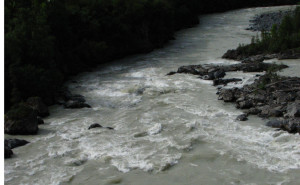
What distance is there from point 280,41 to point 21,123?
19.7m

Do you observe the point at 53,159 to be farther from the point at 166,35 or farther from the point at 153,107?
the point at 166,35

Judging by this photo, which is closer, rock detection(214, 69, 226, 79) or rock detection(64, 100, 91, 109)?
rock detection(64, 100, 91, 109)

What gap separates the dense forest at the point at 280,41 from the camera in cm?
2605

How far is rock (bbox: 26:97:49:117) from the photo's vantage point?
1678 centimetres

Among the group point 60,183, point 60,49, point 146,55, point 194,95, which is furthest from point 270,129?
point 146,55

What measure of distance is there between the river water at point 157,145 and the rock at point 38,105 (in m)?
0.47

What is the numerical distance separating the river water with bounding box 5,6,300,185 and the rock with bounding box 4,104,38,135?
464mm

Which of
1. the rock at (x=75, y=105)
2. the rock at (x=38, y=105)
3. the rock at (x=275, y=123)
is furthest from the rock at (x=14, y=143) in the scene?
the rock at (x=275, y=123)

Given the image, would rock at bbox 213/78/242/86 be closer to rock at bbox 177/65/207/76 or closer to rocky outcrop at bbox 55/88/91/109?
rock at bbox 177/65/207/76

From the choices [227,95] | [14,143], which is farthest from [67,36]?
[14,143]

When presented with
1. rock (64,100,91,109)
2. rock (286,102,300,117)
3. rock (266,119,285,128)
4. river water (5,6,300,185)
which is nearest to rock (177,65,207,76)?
river water (5,6,300,185)

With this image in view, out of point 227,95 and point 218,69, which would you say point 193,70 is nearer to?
point 218,69

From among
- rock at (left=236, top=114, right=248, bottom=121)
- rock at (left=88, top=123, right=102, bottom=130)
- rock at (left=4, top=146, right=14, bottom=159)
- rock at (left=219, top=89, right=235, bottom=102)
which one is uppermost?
rock at (left=219, top=89, right=235, bottom=102)

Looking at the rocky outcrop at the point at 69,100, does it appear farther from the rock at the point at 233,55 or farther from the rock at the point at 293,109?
the rock at the point at 233,55
